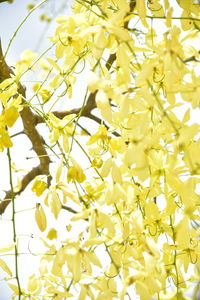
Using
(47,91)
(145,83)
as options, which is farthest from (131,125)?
(47,91)

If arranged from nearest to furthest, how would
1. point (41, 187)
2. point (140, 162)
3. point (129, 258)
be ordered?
point (140, 162)
point (129, 258)
point (41, 187)

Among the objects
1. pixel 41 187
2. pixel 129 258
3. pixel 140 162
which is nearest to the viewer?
pixel 140 162

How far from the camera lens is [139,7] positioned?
0.58 meters

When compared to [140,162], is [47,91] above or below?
above

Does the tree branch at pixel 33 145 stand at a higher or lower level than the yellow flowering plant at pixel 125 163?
higher

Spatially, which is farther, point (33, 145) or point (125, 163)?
point (33, 145)

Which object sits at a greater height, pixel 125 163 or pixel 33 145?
pixel 33 145

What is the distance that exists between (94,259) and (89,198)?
10cm

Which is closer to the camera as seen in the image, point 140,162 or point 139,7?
point 140,162

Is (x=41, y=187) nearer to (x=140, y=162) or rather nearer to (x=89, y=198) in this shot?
(x=89, y=198)

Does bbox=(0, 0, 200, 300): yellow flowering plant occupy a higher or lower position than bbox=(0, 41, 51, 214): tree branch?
lower

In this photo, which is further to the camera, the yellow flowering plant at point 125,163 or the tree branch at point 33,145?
the tree branch at point 33,145

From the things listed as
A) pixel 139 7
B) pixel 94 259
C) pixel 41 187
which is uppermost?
pixel 139 7

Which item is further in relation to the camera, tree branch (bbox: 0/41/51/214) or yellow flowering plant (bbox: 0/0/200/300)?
tree branch (bbox: 0/41/51/214)
